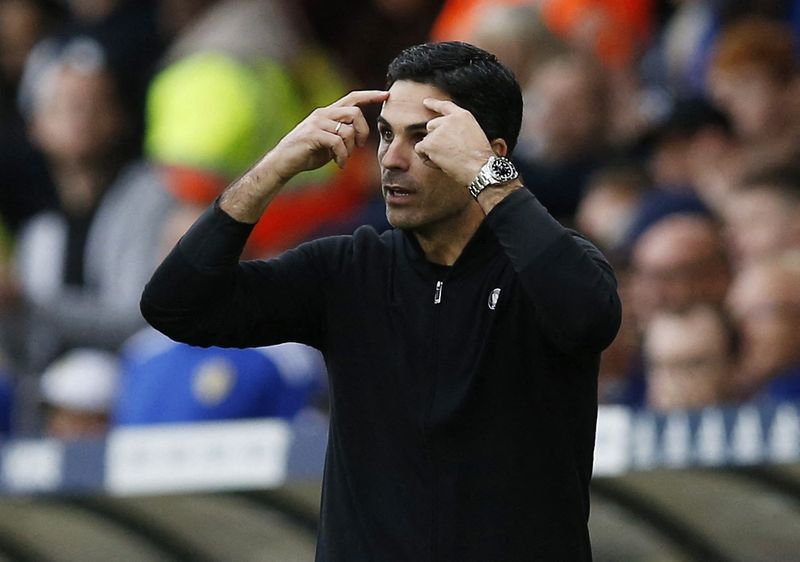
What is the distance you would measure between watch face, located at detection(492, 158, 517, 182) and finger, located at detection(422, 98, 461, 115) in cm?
13

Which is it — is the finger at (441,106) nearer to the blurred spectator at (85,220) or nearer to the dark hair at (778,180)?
the dark hair at (778,180)

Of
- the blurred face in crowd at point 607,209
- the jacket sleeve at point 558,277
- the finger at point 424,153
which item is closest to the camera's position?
the jacket sleeve at point 558,277

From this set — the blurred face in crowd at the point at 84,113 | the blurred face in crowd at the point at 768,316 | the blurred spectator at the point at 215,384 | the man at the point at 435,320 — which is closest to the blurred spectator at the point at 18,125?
the blurred face in crowd at the point at 84,113

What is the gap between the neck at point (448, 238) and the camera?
368cm

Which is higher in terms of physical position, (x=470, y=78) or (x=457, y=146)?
(x=470, y=78)

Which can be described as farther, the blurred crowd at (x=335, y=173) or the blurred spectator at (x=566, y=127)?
the blurred spectator at (x=566, y=127)

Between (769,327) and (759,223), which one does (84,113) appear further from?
(769,327)

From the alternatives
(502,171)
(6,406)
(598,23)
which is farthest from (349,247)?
(598,23)

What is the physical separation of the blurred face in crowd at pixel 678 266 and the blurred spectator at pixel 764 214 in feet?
0.36

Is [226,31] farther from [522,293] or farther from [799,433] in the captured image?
[522,293]

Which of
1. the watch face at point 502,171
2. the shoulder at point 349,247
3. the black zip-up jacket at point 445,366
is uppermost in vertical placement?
the watch face at point 502,171

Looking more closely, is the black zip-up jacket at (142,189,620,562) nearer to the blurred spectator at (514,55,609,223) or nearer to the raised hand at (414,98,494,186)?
the raised hand at (414,98,494,186)

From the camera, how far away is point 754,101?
7.17 metres

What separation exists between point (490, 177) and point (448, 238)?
267 millimetres
